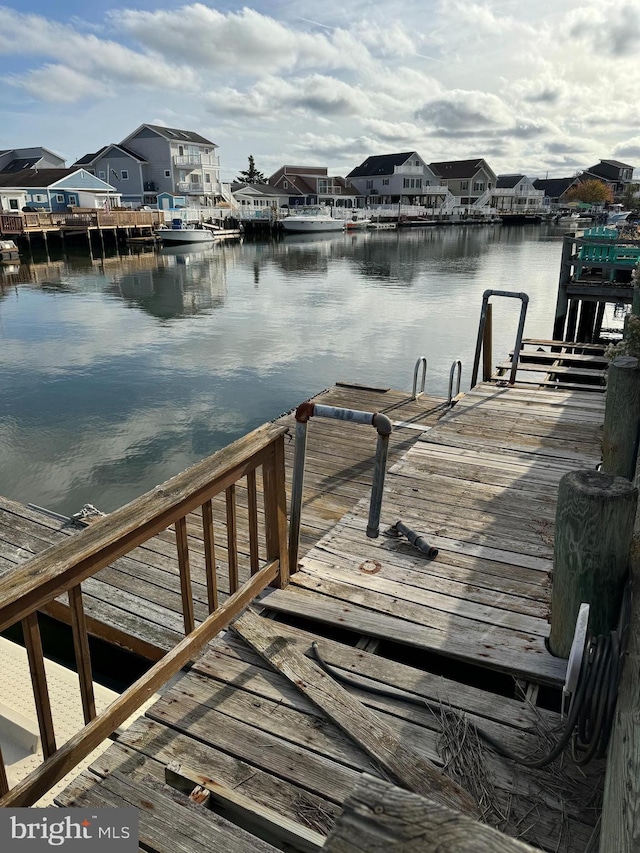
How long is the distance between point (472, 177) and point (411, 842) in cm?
10174

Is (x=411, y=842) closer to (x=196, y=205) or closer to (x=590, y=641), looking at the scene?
(x=590, y=641)

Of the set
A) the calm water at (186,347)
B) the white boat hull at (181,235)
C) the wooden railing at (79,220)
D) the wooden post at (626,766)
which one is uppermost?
the wooden railing at (79,220)

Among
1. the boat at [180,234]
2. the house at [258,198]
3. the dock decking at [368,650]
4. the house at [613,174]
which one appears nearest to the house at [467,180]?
the house at [258,198]

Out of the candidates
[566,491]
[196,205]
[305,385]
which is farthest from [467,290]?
[196,205]

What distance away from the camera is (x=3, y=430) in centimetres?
1178

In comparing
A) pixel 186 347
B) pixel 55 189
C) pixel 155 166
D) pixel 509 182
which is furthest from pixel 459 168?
pixel 186 347

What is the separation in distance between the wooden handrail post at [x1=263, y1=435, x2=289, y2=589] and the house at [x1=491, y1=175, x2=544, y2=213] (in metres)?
104

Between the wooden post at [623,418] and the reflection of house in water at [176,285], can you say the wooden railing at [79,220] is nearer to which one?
the reflection of house in water at [176,285]

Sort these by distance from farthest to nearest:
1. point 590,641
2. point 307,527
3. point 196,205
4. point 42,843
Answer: point 196,205
point 307,527
point 590,641
point 42,843

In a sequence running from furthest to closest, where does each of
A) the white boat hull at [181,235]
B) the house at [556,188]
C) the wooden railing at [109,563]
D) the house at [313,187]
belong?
1. the house at [556,188]
2. the house at [313,187]
3. the white boat hull at [181,235]
4. the wooden railing at [109,563]

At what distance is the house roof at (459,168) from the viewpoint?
9112cm

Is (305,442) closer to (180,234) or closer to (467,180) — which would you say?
(180,234)

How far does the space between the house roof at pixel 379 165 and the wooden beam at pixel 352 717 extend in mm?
90025

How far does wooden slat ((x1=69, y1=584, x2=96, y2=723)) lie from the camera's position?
2004mm
